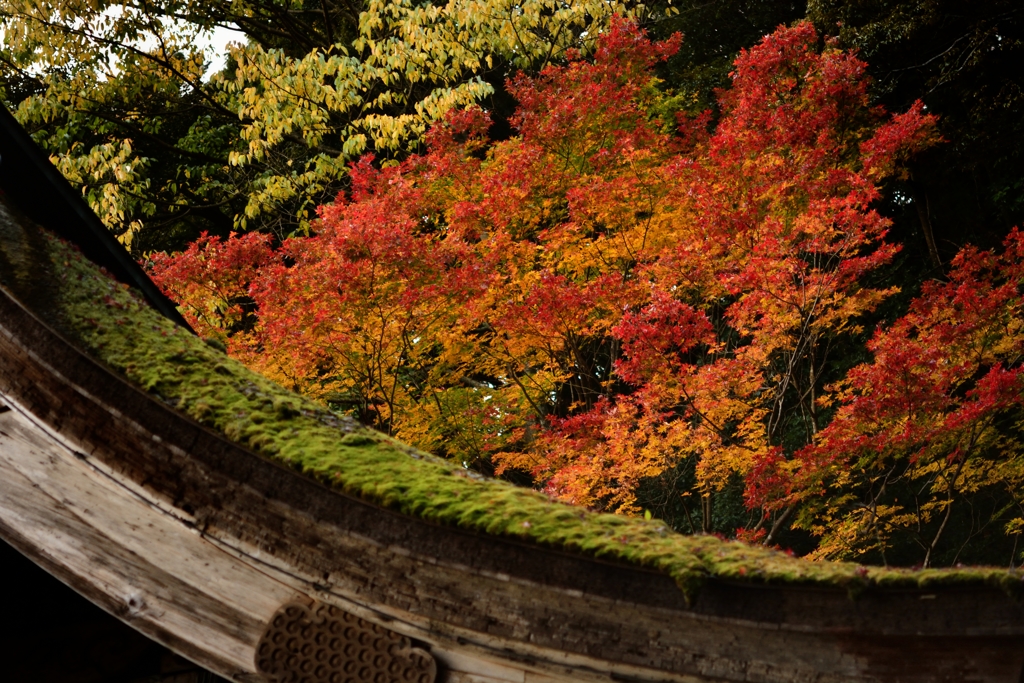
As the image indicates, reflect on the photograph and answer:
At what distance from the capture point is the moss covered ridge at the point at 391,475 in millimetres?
1799

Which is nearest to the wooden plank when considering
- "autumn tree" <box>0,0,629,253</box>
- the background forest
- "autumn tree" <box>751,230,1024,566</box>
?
the background forest

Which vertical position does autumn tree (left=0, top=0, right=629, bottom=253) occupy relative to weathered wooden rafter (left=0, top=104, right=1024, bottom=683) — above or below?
above

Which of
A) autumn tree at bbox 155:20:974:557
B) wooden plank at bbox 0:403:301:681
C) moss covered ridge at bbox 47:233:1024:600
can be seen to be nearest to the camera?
moss covered ridge at bbox 47:233:1024:600

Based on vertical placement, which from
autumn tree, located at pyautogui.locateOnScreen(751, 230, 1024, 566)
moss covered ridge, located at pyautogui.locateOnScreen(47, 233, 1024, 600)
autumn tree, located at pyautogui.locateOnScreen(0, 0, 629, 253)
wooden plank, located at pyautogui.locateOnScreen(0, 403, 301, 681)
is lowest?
wooden plank, located at pyautogui.locateOnScreen(0, 403, 301, 681)

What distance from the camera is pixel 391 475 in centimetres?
205

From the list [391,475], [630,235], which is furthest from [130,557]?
[630,235]

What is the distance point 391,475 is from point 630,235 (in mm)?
8160

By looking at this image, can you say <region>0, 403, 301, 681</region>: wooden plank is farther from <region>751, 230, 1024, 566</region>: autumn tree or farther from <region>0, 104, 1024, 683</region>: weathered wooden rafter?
<region>751, 230, 1024, 566</region>: autumn tree

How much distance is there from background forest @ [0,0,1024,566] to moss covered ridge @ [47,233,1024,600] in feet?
19.8

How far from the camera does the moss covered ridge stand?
180 centimetres

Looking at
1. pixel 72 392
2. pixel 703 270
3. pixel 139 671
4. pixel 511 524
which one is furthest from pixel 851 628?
pixel 703 270

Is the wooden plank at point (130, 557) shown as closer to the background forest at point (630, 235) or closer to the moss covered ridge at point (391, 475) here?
the moss covered ridge at point (391, 475)

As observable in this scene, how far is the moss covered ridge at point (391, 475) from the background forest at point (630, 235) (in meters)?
6.05

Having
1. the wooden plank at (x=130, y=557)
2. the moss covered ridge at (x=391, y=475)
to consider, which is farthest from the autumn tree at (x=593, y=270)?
the wooden plank at (x=130, y=557)
